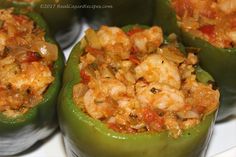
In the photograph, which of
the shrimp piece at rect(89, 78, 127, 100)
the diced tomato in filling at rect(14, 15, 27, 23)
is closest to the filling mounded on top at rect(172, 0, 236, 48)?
the shrimp piece at rect(89, 78, 127, 100)

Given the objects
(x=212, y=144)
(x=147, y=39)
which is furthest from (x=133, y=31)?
(x=212, y=144)

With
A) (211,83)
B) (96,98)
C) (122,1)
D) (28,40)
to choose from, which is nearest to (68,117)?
(96,98)

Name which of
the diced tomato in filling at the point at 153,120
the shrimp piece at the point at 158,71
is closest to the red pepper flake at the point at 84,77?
the shrimp piece at the point at 158,71

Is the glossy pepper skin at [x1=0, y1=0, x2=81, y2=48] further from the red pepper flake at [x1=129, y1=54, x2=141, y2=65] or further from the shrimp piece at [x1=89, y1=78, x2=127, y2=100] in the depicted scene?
the shrimp piece at [x1=89, y1=78, x2=127, y2=100]

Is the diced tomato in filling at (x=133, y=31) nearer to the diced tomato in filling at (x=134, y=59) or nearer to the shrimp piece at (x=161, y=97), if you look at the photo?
the diced tomato in filling at (x=134, y=59)

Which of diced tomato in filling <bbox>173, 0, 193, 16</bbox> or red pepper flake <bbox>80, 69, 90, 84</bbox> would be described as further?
diced tomato in filling <bbox>173, 0, 193, 16</bbox>

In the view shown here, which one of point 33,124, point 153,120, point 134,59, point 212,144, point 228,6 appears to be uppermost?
point 228,6

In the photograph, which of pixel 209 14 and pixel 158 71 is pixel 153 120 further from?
pixel 209 14
